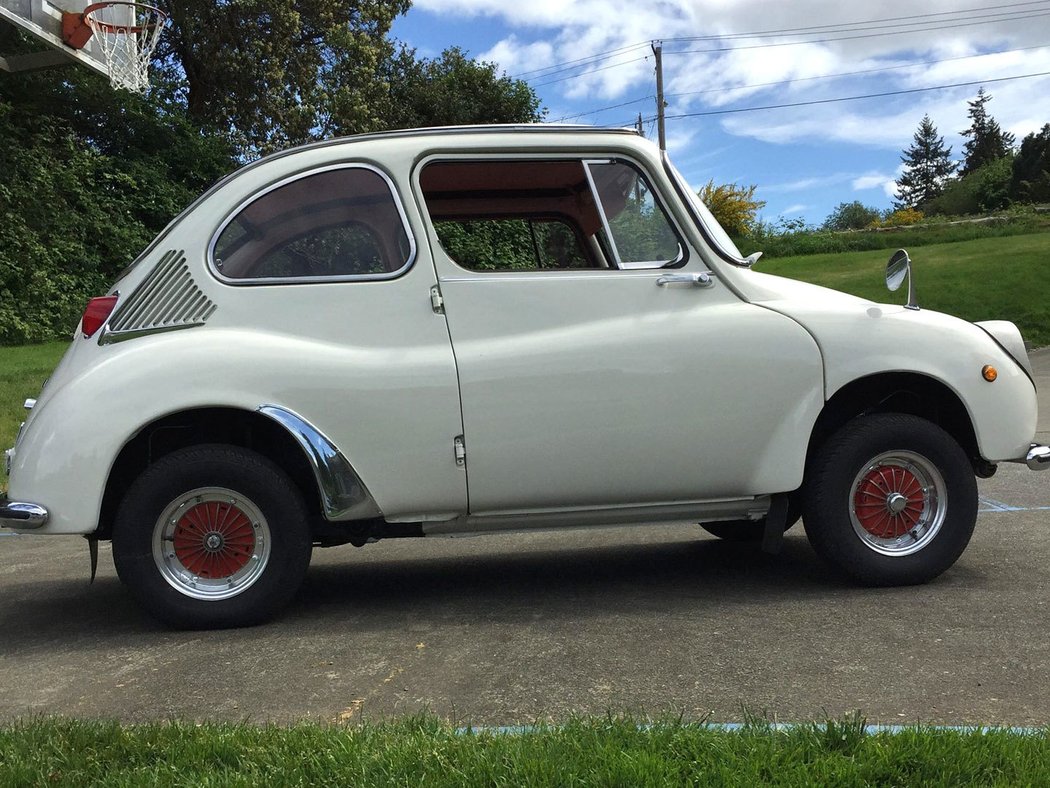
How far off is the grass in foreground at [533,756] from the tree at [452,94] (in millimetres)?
26694

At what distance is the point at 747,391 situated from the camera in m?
4.32

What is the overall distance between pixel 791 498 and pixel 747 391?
2.94 feet

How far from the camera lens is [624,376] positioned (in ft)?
13.9

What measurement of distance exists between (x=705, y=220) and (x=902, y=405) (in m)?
1.31

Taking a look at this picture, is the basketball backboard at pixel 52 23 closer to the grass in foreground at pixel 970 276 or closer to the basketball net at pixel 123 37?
the basketball net at pixel 123 37

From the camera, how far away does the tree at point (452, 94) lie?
28.5 m

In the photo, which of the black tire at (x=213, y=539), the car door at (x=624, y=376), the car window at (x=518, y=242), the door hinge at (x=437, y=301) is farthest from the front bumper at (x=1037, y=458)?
the black tire at (x=213, y=539)

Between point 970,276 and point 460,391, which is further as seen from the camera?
point 970,276

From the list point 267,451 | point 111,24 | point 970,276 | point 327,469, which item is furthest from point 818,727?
point 970,276

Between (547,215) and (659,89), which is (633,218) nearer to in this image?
(547,215)

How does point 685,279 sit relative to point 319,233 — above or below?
below

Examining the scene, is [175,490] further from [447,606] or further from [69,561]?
[69,561]

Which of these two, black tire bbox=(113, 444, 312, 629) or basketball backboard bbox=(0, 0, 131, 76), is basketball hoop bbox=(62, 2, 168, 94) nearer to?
basketball backboard bbox=(0, 0, 131, 76)

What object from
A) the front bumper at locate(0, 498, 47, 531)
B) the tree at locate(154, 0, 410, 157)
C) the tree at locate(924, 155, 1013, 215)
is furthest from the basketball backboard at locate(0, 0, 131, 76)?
the tree at locate(924, 155, 1013, 215)
